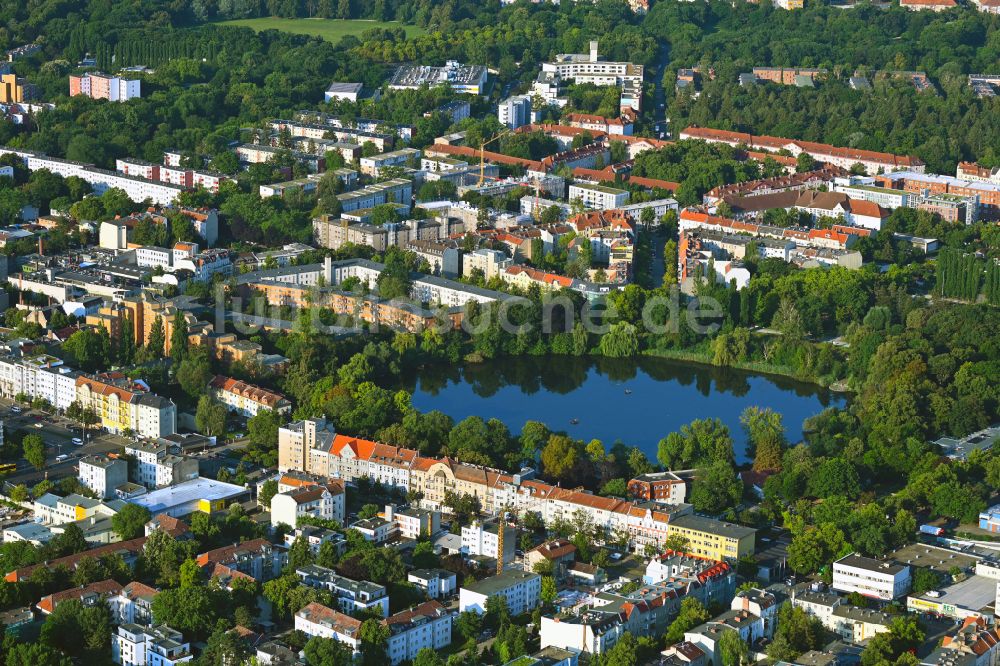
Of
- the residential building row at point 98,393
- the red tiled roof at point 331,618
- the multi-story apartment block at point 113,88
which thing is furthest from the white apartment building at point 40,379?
the multi-story apartment block at point 113,88

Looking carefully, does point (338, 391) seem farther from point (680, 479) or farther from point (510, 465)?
point (680, 479)

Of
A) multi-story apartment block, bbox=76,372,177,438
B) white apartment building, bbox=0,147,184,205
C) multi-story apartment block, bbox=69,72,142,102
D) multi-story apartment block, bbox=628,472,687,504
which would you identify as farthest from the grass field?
multi-story apartment block, bbox=628,472,687,504

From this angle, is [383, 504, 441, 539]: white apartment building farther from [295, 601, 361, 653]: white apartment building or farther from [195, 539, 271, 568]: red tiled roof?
[295, 601, 361, 653]: white apartment building

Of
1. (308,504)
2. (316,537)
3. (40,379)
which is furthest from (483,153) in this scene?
(316,537)

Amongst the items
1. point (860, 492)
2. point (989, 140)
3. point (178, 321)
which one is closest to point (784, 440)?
point (860, 492)

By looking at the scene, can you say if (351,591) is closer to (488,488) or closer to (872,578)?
(488,488)

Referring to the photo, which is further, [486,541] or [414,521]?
[414,521]
